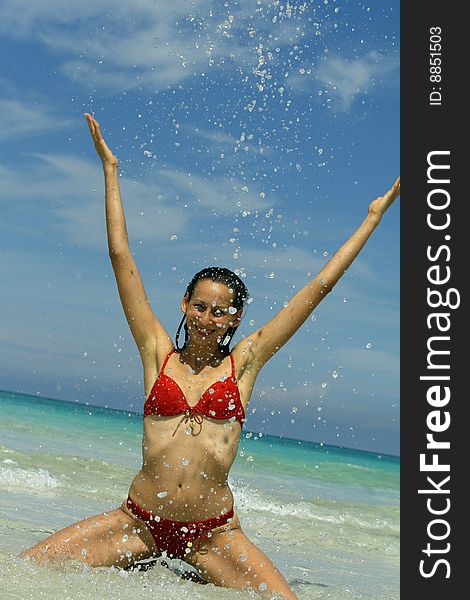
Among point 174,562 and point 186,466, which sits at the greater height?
point 186,466

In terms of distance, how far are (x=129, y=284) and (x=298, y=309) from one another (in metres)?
0.95

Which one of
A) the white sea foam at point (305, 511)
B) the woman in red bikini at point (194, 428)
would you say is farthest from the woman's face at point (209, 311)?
the white sea foam at point (305, 511)

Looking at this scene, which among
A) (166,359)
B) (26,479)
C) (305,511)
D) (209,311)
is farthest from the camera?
(305,511)

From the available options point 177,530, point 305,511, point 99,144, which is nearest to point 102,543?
point 177,530

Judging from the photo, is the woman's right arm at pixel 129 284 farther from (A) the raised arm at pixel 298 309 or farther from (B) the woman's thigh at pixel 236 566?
(B) the woman's thigh at pixel 236 566

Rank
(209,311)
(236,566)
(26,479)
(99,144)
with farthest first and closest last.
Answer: (26,479)
(99,144)
(209,311)
(236,566)

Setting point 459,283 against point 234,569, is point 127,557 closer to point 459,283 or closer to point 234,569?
point 234,569

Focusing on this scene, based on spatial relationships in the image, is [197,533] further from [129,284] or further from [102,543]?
[129,284]

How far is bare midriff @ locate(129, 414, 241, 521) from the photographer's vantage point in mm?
4438

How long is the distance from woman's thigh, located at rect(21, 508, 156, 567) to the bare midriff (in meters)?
0.18

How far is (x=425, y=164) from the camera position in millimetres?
6164

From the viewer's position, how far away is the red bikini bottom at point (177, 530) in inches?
176

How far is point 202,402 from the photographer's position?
14.7 ft

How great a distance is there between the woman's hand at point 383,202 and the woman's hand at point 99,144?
1527 millimetres
